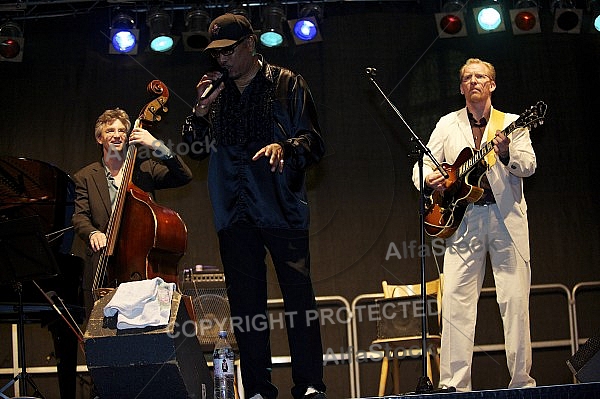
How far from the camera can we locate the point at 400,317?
587 cm

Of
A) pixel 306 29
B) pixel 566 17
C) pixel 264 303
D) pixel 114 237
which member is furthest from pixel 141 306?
pixel 566 17

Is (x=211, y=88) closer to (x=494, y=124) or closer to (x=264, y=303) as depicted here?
(x=264, y=303)

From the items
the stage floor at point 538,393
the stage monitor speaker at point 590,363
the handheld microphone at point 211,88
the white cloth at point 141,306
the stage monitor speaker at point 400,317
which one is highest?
the handheld microphone at point 211,88

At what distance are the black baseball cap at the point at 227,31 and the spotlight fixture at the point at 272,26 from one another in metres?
2.81

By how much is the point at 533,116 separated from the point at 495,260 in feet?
2.63

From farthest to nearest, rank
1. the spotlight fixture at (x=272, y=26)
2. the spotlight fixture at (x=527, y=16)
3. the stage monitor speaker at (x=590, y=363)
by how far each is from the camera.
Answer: the spotlight fixture at (x=527, y=16) < the spotlight fixture at (x=272, y=26) < the stage monitor speaker at (x=590, y=363)

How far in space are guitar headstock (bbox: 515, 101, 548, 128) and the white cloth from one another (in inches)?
83.4

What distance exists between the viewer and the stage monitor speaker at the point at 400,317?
5.80 metres

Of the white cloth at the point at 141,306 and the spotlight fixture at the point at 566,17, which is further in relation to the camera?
the spotlight fixture at the point at 566,17

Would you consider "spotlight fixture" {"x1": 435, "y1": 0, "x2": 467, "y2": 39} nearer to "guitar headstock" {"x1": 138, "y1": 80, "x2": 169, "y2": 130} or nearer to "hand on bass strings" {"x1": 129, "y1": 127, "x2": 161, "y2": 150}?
"guitar headstock" {"x1": 138, "y1": 80, "x2": 169, "y2": 130}

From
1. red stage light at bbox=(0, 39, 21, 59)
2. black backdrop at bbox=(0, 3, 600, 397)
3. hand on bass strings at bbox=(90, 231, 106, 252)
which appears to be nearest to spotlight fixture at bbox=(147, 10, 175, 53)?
black backdrop at bbox=(0, 3, 600, 397)

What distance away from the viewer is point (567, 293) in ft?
21.3

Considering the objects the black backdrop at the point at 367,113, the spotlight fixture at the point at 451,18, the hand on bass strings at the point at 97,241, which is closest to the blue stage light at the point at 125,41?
the black backdrop at the point at 367,113

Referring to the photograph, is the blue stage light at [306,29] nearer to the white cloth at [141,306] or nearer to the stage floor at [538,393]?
the white cloth at [141,306]
